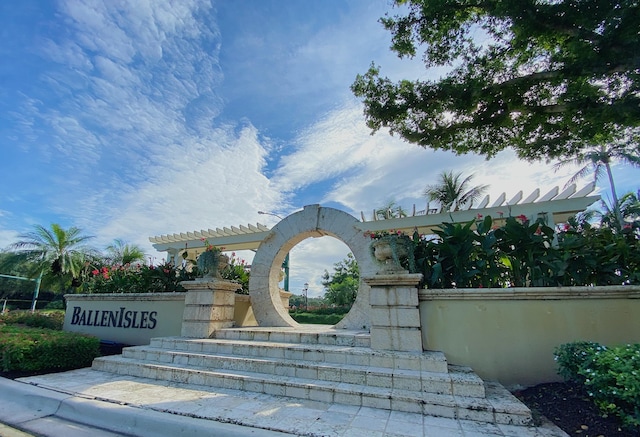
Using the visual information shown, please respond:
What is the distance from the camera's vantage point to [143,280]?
24.2 ft

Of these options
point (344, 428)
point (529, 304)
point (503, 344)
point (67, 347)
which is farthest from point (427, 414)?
point (67, 347)

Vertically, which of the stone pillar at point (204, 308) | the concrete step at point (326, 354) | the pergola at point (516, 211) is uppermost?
the pergola at point (516, 211)

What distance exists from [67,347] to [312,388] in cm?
445

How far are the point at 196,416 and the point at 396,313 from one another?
273 cm

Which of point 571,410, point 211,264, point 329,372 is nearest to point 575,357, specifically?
point 571,410

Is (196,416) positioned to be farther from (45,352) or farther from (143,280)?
(143,280)

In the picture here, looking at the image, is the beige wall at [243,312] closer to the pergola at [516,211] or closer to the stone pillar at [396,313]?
the pergola at [516,211]

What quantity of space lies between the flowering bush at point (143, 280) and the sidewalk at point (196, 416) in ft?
10.9

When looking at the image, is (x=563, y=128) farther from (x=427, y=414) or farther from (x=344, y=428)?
(x=344, y=428)

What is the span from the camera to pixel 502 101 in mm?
6051

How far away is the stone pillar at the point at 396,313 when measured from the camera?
4172mm

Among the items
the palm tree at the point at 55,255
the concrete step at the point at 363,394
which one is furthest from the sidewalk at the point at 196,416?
the palm tree at the point at 55,255

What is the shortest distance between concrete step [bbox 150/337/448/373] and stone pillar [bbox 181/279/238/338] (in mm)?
410

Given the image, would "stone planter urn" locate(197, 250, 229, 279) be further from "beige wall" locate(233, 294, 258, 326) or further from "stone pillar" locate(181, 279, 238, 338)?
"beige wall" locate(233, 294, 258, 326)
